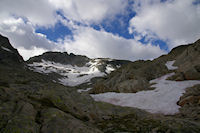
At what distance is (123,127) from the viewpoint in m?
7.09

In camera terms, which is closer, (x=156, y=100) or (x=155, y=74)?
(x=156, y=100)

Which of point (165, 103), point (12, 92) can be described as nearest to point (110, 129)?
point (12, 92)

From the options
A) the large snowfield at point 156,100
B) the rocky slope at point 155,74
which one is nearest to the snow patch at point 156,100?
the large snowfield at point 156,100

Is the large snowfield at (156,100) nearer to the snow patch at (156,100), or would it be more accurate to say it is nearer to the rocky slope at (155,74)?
→ the snow patch at (156,100)

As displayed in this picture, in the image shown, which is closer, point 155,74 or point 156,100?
point 156,100

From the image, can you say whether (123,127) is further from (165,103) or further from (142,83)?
(142,83)

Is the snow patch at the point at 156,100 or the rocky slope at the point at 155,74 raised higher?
the rocky slope at the point at 155,74

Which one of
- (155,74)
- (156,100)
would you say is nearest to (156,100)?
(156,100)

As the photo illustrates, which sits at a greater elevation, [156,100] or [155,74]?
[155,74]

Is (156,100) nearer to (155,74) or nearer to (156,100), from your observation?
(156,100)

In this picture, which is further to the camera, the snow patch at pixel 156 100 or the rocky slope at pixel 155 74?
the rocky slope at pixel 155 74

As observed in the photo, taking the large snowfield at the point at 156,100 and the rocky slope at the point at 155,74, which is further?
the rocky slope at the point at 155,74

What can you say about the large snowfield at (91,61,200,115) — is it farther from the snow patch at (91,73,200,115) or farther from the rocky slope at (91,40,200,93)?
the rocky slope at (91,40,200,93)

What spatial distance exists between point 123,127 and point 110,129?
2.83 feet
